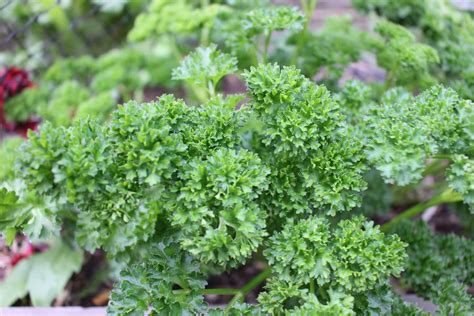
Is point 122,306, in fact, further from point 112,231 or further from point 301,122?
point 301,122

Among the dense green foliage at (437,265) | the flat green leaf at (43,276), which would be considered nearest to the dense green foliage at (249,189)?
the dense green foliage at (437,265)

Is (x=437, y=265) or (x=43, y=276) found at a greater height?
(x=43, y=276)

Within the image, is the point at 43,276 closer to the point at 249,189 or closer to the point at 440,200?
the point at 249,189

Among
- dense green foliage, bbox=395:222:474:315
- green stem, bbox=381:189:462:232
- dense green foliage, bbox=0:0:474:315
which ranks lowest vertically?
dense green foliage, bbox=395:222:474:315

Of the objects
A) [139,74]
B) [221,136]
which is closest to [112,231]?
[221,136]

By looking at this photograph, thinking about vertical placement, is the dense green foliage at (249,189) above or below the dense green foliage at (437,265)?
above

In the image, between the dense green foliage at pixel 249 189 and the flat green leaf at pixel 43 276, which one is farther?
the flat green leaf at pixel 43 276

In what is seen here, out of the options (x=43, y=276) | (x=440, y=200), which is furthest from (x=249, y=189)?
(x=43, y=276)

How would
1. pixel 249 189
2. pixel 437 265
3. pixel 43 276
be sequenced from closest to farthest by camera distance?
pixel 249 189
pixel 437 265
pixel 43 276

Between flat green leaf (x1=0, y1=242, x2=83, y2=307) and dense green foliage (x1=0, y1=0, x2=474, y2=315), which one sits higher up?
dense green foliage (x1=0, y1=0, x2=474, y2=315)

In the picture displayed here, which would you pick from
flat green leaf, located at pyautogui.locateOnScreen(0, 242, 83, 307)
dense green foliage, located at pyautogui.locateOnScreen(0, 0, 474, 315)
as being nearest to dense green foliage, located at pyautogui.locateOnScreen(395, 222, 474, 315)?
dense green foliage, located at pyautogui.locateOnScreen(0, 0, 474, 315)

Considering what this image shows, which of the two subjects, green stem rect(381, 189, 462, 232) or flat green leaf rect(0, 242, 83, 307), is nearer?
green stem rect(381, 189, 462, 232)

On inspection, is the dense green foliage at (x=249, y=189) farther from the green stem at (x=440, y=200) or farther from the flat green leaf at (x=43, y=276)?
the flat green leaf at (x=43, y=276)

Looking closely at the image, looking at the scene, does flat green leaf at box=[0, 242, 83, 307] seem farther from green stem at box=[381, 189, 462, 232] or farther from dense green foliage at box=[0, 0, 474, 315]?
green stem at box=[381, 189, 462, 232]
